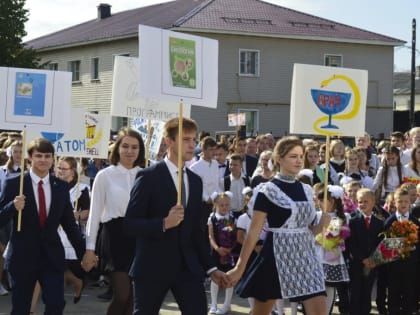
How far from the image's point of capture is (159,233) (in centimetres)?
571

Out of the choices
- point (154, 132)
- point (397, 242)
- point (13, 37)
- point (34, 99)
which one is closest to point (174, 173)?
point (34, 99)

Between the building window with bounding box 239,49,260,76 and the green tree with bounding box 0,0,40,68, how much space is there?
10.9 m

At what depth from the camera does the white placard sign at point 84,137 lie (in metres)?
10.5

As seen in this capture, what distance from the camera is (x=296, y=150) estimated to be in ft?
21.9

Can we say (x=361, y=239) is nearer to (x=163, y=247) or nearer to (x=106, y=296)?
(x=106, y=296)

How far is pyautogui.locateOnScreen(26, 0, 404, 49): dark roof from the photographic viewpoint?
37.4 metres

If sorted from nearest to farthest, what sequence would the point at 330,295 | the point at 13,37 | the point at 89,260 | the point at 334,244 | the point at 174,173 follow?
the point at 174,173
the point at 89,260
the point at 330,295
the point at 334,244
the point at 13,37

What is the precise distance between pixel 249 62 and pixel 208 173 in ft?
88.0

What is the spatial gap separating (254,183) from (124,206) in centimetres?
495

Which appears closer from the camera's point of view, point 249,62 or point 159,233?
point 159,233

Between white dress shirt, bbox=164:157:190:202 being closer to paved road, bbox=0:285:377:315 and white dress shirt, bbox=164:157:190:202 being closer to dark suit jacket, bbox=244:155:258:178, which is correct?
paved road, bbox=0:285:377:315

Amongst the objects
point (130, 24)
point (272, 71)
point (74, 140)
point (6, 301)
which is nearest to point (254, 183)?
point (74, 140)

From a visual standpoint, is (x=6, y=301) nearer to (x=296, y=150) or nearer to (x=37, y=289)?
(x=37, y=289)

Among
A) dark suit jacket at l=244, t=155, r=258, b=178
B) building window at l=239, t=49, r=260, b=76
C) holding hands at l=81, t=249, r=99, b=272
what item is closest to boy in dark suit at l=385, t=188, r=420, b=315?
holding hands at l=81, t=249, r=99, b=272
